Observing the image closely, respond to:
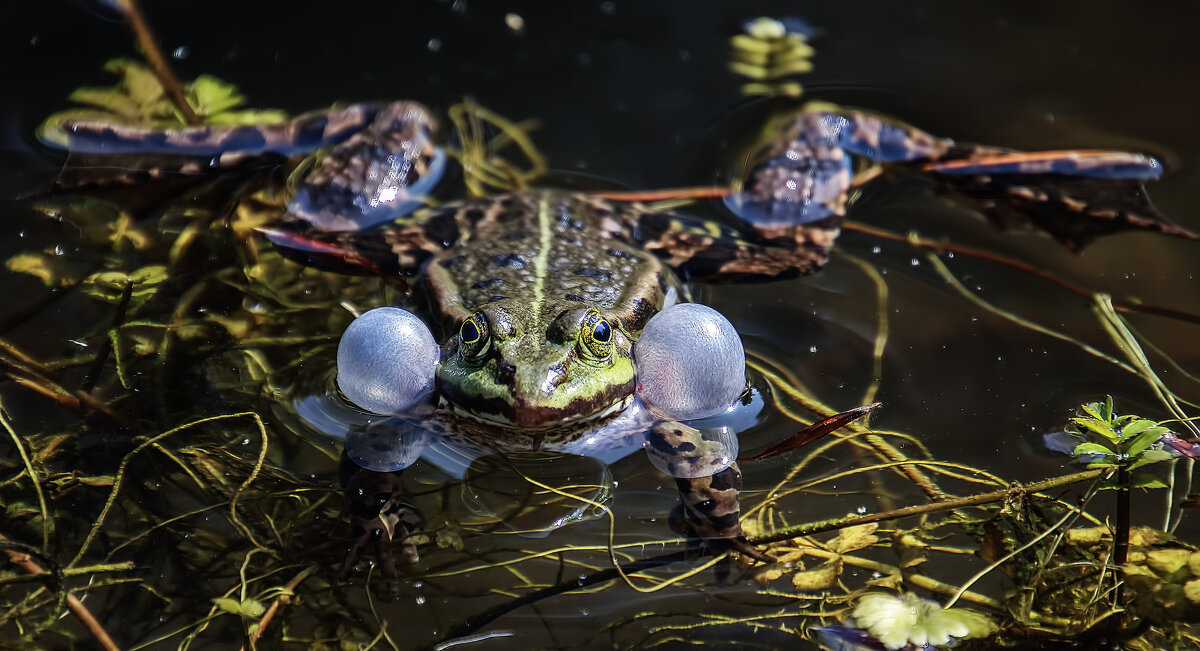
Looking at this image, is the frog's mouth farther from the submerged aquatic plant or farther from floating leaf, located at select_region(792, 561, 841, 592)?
the submerged aquatic plant

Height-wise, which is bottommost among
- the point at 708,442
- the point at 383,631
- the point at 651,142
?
the point at 383,631

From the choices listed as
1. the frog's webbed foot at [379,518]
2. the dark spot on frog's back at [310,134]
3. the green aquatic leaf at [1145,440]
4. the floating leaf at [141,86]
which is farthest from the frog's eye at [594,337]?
the floating leaf at [141,86]

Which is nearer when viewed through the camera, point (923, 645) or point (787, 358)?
point (923, 645)

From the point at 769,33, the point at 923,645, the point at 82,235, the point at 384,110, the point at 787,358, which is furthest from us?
the point at 769,33

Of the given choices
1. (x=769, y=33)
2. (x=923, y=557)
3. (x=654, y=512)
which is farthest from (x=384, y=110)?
(x=923, y=557)

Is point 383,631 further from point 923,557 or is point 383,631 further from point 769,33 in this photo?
point 769,33
